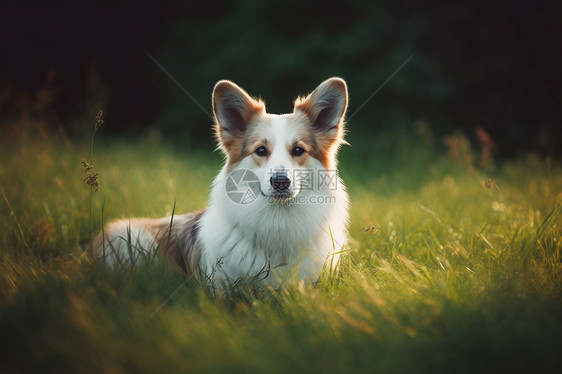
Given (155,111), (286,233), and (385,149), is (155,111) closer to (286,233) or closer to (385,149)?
(385,149)

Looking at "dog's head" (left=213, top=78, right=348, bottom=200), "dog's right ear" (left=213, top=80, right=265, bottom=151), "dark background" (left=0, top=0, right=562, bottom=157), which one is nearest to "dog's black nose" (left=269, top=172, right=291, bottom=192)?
"dog's head" (left=213, top=78, right=348, bottom=200)

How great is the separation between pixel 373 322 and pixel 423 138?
5.83 metres

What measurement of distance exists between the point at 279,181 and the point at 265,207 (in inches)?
11.6

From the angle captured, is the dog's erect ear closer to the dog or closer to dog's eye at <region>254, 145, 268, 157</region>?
the dog

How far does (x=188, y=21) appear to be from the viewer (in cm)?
918

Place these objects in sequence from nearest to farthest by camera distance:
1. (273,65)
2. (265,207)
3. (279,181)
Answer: (279,181) → (265,207) → (273,65)

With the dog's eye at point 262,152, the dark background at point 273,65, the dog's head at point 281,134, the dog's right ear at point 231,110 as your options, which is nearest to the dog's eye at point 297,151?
the dog's head at point 281,134

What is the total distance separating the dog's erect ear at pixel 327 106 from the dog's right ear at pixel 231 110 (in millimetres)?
366

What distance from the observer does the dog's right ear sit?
10.1 ft

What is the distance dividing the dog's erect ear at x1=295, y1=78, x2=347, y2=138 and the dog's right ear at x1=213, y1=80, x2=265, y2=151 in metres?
0.37

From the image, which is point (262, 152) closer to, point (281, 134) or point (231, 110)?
point (281, 134)

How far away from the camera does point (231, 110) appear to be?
3.21 m

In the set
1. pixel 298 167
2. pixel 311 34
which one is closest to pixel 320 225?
pixel 298 167

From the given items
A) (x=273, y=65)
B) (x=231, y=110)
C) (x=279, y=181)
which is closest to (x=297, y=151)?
(x=279, y=181)
